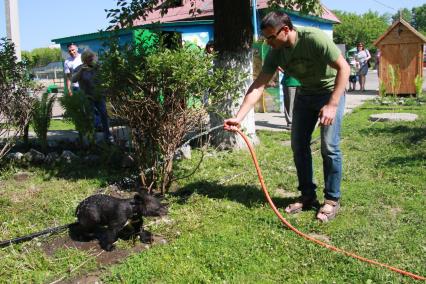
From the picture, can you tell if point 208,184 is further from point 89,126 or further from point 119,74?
point 89,126

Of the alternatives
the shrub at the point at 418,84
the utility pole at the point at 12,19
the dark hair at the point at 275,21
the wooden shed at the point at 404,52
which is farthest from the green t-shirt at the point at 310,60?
the wooden shed at the point at 404,52

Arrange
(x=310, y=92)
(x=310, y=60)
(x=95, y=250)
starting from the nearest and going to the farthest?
1. (x=95, y=250)
2. (x=310, y=60)
3. (x=310, y=92)

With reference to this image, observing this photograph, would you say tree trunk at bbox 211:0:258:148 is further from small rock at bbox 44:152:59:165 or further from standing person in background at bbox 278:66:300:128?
small rock at bbox 44:152:59:165

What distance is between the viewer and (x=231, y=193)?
16.8 ft

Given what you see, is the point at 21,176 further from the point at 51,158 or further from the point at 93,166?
the point at 93,166

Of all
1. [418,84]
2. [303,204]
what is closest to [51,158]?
[303,204]

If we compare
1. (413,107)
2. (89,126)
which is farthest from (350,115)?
(89,126)

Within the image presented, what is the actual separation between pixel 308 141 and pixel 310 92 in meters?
0.50

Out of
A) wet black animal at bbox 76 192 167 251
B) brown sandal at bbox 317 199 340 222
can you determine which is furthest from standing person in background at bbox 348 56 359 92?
wet black animal at bbox 76 192 167 251

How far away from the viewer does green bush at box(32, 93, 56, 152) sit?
283 inches

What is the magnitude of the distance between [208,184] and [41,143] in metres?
3.42

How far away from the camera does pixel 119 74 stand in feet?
15.9

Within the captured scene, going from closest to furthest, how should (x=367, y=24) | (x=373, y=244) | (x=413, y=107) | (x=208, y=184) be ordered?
1. (x=373, y=244)
2. (x=208, y=184)
3. (x=413, y=107)
4. (x=367, y=24)

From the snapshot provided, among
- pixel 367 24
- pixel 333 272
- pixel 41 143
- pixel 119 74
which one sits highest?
pixel 367 24
